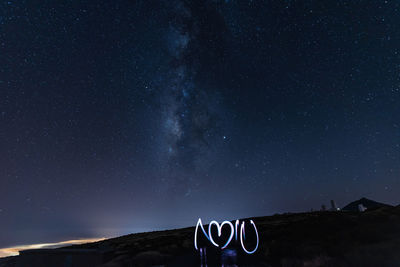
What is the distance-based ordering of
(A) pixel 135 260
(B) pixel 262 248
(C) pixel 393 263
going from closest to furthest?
(C) pixel 393 263 < (B) pixel 262 248 < (A) pixel 135 260

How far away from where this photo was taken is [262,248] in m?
27.1

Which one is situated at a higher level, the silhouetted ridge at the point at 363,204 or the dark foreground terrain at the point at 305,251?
the silhouetted ridge at the point at 363,204

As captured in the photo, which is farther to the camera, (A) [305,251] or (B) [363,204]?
(B) [363,204]

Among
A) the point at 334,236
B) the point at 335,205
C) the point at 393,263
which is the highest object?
the point at 335,205

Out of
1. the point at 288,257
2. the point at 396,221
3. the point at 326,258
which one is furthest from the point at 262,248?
the point at 396,221

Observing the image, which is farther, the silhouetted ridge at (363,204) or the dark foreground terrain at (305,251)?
the silhouetted ridge at (363,204)

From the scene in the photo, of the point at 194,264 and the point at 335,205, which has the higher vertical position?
the point at 335,205

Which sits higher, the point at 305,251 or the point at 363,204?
the point at 363,204

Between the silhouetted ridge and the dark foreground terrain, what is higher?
the silhouetted ridge

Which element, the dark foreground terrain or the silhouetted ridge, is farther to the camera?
the silhouetted ridge

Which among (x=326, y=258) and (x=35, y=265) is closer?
(x=326, y=258)

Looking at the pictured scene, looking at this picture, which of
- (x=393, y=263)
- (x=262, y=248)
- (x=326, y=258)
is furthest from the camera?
(x=262, y=248)

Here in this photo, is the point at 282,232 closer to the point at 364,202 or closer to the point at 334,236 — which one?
the point at 334,236

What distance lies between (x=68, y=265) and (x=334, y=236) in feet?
104
